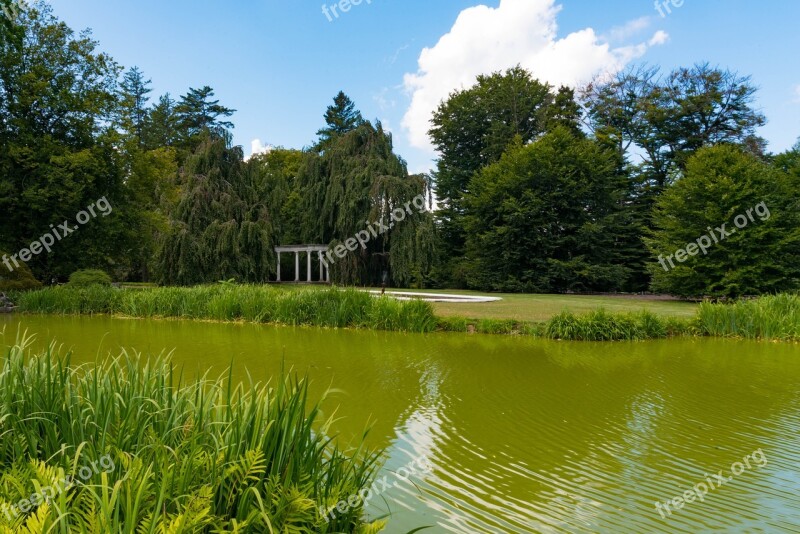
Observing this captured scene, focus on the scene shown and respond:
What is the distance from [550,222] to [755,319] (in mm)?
12472

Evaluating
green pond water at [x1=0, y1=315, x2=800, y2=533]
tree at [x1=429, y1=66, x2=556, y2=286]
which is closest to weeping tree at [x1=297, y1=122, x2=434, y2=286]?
tree at [x1=429, y1=66, x2=556, y2=286]

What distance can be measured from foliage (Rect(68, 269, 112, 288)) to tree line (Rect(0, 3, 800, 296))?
2176 millimetres

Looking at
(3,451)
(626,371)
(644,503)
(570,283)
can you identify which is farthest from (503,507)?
(570,283)

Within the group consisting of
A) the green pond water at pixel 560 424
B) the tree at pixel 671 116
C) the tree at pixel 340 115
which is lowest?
the green pond water at pixel 560 424

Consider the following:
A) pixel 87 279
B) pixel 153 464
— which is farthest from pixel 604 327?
pixel 87 279

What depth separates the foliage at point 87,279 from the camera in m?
16.0

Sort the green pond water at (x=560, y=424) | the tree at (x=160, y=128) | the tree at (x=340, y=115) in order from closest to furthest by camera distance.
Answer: the green pond water at (x=560, y=424) → the tree at (x=160, y=128) → the tree at (x=340, y=115)

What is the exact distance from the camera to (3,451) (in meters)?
2.28

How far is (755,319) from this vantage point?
33.4 feet

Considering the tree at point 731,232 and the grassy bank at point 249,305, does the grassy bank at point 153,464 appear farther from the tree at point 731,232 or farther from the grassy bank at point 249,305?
the tree at point 731,232

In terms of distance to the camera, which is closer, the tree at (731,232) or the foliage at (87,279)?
the tree at (731,232)

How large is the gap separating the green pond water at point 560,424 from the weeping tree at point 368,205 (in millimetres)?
11125

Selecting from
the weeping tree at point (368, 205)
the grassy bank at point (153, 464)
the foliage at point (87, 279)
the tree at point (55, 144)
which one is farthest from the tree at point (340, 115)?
the grassy bank at point (153, 464)

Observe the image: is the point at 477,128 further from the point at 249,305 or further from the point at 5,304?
the point at 5,304
